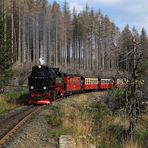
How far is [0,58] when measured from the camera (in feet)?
108

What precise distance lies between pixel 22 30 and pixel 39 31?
10.8 metres

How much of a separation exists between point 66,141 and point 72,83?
28.4 metres

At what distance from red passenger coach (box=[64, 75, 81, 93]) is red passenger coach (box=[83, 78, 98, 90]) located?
3.45 metres

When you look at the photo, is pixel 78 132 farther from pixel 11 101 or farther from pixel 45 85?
pixel 11 101

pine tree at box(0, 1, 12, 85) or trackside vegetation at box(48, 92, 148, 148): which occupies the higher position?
pine tree at box(0, 1, 12, 85)

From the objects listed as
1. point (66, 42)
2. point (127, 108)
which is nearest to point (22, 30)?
point (66, 42)

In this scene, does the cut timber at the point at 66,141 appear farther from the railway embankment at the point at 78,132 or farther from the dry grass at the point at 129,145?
the dry grass at the point at 129,145

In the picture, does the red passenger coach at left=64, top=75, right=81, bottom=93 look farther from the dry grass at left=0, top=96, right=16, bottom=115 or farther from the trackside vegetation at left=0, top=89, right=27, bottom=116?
the dry grass at left=0, top=96, right=16, bottom=115

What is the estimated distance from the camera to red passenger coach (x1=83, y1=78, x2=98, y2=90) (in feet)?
169

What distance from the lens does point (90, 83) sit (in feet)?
178

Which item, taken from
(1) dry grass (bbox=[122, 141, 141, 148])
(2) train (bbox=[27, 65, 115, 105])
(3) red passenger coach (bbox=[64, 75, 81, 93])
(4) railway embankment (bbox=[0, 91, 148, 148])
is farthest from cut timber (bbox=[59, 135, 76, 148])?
(3) red passenger coach (bbox=[64, 75, 81, 93])

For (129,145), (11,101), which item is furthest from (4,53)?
(129,145)

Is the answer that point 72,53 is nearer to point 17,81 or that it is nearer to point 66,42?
point 66,42

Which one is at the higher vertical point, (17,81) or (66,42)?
(66,42)
